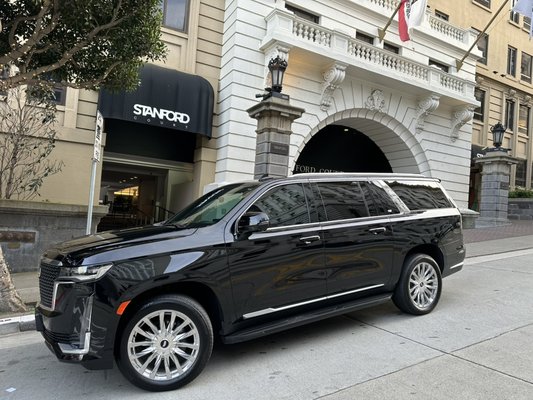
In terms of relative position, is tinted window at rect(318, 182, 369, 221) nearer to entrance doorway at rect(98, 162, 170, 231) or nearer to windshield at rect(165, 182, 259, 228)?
windshield at rect(165, 182, 259, 228)

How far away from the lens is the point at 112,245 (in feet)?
11.8

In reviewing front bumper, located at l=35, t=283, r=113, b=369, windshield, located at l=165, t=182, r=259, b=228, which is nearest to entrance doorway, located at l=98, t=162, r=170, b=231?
windshield, located at l=165, t=182, r=259, b=228

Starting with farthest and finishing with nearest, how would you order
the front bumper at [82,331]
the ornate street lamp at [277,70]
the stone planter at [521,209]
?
the stone planter at [521,209], the ornate street lamp at [277,70], the front bumper at [82,331]

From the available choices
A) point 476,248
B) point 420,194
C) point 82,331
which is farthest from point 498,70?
point 82,331

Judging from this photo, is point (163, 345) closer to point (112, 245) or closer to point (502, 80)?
point (112, 245)

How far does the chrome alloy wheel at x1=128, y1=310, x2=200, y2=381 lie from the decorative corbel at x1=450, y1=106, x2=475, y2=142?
692 inches

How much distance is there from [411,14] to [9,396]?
53.5ft

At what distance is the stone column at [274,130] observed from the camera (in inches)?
416

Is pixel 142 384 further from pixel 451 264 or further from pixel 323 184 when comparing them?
pixel 451 264

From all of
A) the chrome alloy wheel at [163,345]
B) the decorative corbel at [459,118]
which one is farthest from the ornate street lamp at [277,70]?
the decorative corbel at [459,118]

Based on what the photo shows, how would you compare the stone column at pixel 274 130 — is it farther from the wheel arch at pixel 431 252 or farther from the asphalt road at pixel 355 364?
the asphalt road at pixel 355 364

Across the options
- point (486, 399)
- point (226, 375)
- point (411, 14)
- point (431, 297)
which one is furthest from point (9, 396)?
point (411, 14)

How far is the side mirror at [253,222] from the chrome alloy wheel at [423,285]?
238 cm

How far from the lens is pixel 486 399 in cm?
327
